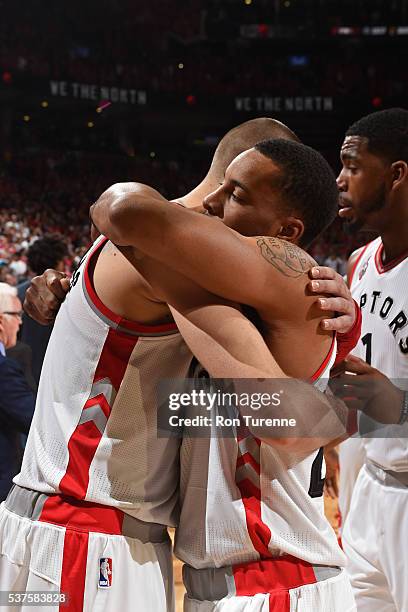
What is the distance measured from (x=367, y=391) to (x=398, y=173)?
3.29ft

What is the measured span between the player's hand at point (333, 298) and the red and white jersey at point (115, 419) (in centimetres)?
34

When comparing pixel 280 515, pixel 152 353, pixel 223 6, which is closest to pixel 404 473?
pixel 280 515

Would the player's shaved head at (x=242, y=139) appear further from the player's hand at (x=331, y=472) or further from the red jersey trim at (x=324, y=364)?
the player's hand at (x=331, y=472)

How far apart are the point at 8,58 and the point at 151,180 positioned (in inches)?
197

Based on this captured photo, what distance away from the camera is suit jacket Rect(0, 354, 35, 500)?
11.0 ft

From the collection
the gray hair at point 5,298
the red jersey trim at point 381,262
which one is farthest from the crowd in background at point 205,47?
the red jersey trim at point 381,262

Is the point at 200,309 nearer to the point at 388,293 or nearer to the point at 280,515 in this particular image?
the point at 280,515

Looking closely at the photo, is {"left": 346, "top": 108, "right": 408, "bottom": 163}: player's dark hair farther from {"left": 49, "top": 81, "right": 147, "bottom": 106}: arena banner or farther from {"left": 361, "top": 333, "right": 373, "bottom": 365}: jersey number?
{"left": 49, "top": 81, "right": 147, "bottom": 106}: arena banner

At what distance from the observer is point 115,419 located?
1.84m

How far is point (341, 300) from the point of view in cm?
168

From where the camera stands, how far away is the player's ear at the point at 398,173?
9.49 feet

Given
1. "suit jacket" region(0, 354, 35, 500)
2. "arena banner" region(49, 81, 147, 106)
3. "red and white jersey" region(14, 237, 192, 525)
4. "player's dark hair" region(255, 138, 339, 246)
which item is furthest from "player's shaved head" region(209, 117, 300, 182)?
"arena banner" region(49, 81, 147, 106)

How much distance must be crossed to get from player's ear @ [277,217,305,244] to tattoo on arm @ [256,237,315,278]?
0.08m

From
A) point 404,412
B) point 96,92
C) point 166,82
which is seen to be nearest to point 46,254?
point 404,412
